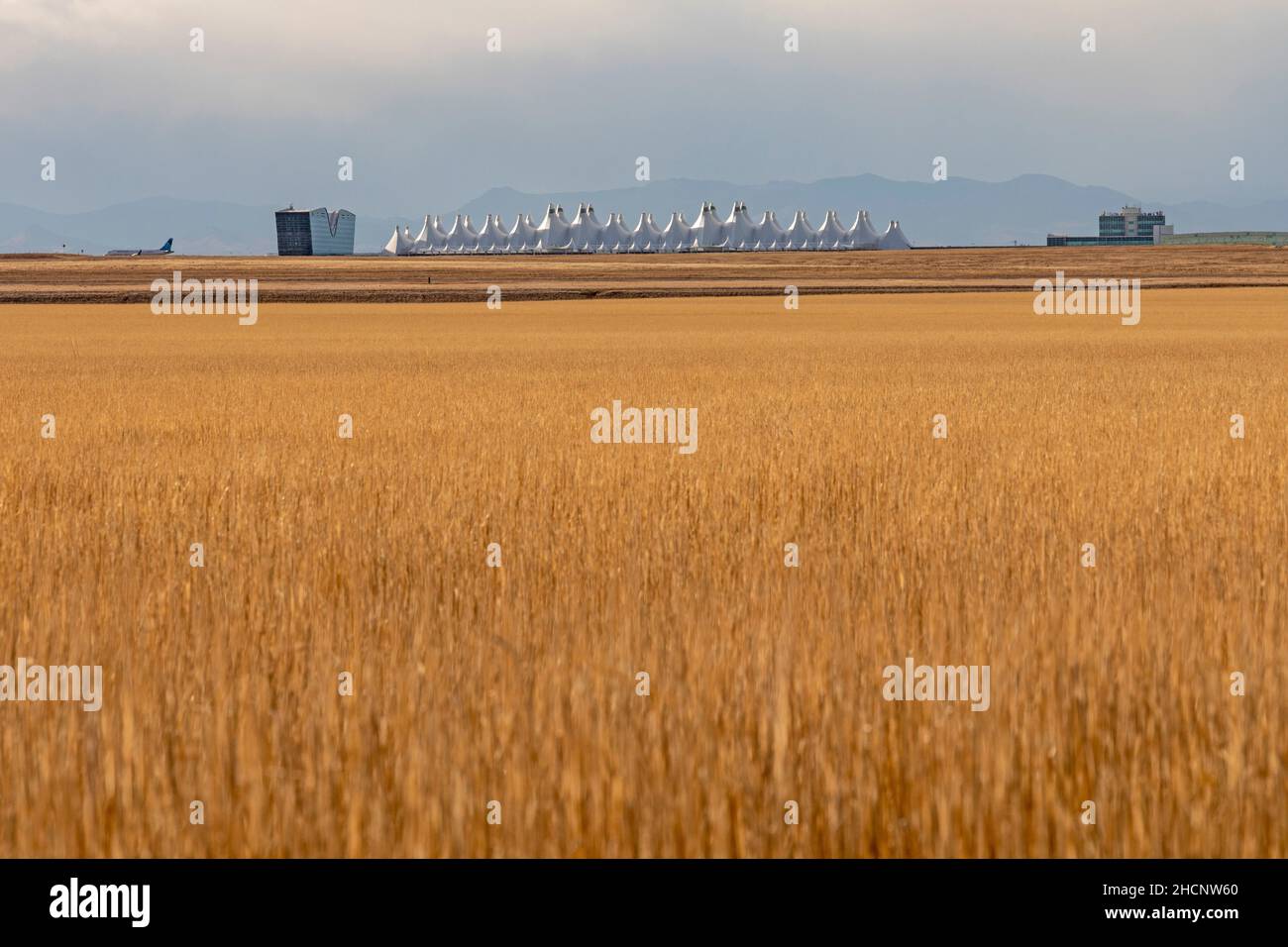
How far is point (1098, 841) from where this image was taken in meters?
3.83

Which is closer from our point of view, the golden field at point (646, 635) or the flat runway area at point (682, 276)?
the golden field at point (646, 635)

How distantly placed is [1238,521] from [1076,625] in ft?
11.8

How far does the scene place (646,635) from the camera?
586 cm

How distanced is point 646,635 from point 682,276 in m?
103

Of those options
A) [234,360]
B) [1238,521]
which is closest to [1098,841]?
[1238,521]

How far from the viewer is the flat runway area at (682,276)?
251 ft

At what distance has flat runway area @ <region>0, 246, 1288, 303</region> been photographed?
76.6m

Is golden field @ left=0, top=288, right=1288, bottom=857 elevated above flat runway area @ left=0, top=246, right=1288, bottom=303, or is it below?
below

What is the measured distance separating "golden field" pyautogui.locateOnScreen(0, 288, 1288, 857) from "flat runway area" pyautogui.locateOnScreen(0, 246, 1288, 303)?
60.8 meters

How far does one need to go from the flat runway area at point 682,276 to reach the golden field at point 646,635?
199 ft

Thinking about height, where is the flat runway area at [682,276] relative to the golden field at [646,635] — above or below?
above

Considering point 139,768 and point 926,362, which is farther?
point 926,362

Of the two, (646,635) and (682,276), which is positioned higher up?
(682,276)
